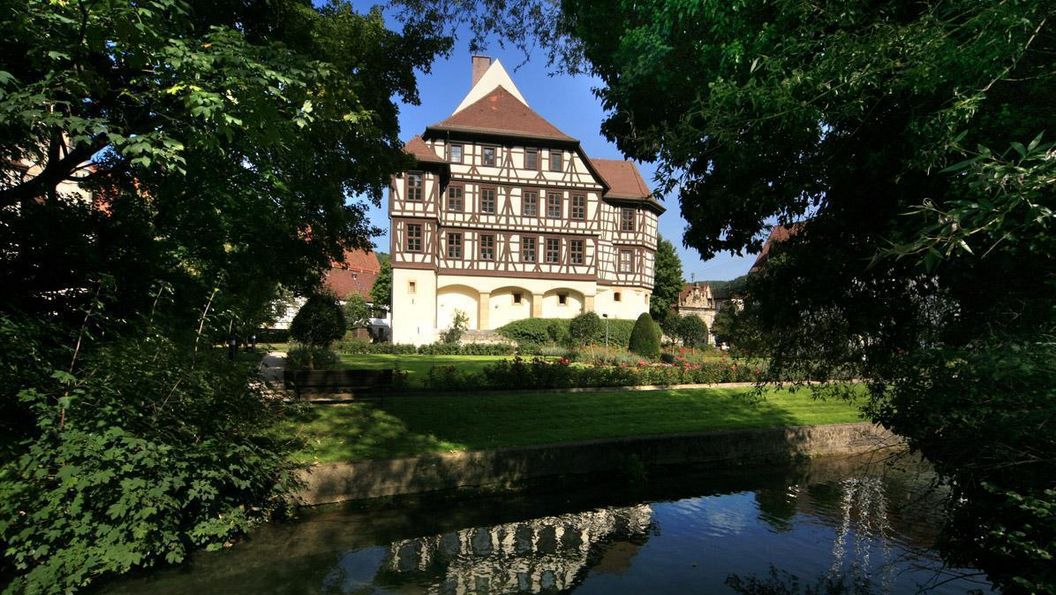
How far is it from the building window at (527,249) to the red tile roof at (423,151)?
23.3 feet

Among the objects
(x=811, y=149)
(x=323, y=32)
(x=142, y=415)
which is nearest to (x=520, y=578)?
(x=142, y=415)

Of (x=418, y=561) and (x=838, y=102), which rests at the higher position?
(x=838, y=102)

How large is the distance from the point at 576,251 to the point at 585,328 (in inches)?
246

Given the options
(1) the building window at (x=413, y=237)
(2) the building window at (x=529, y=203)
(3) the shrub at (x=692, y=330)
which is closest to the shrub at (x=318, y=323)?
(1) the building window at (x=413, y=237)

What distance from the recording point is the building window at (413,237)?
34562 millimetres

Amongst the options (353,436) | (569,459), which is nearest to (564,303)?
(569,459)

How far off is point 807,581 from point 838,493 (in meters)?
3.97

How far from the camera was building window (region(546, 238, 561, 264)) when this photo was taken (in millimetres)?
37403

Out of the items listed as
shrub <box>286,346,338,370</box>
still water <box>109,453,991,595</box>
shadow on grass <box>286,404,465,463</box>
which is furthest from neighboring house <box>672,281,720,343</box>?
shadow on grass <box>286,404,465,463</box>

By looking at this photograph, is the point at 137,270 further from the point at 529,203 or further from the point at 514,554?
the point at 529,203

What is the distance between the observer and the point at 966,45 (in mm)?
3645

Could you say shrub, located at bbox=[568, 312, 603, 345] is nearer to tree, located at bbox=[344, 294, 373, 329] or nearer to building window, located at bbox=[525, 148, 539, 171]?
building window, located at bbox=[525, 148, 539, 171]

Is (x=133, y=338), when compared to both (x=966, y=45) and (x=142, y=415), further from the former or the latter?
(x=966, y=45)

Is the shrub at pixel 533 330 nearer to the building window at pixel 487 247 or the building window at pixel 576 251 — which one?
the building window at pixel 487 247
